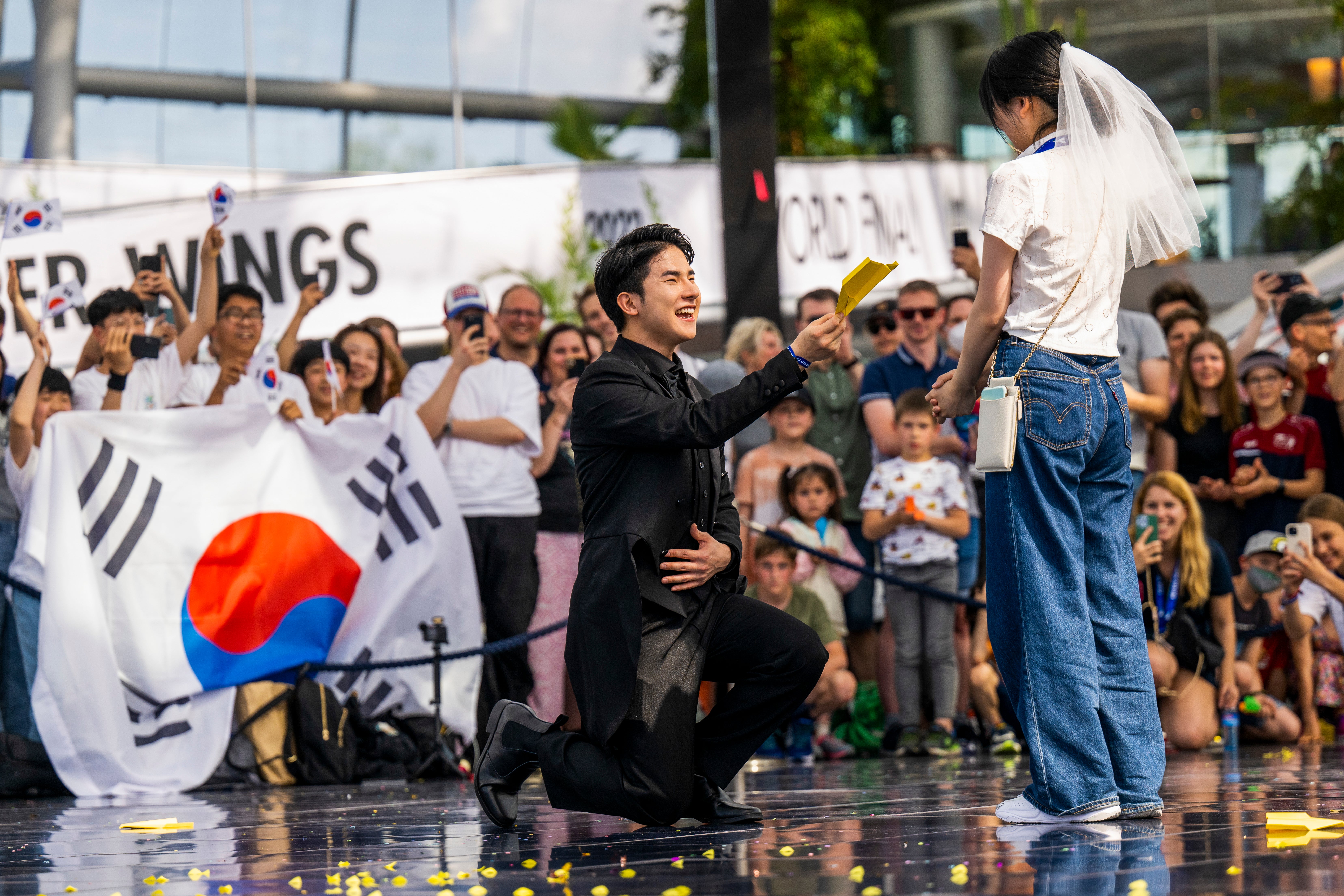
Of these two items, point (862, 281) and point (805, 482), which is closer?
point (862, 281)

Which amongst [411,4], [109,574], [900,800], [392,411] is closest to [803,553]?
[392,411]

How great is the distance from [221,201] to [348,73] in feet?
31.9

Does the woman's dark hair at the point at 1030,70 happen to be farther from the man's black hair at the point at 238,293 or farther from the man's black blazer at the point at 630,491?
the man's black hair at the point at 238,293

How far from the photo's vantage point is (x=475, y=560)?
745cm

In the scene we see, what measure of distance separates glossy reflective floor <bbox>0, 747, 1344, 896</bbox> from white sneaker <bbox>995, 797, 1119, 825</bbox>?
71 mm

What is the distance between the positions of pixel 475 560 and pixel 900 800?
321 cm

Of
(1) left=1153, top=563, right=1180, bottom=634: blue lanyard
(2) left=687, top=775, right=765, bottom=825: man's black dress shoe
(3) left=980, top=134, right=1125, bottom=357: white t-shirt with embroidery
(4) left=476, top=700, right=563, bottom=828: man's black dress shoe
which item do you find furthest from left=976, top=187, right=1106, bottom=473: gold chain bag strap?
(1) left=1153, top=563, right=1180, bottom=634: blue lanyard

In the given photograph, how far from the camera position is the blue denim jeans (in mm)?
3840

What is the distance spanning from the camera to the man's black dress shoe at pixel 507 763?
4375mm

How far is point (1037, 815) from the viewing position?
3879 millimetres

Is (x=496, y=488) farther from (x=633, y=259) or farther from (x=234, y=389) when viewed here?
(x=633, y=259)

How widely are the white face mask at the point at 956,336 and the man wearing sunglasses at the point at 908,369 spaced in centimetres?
36

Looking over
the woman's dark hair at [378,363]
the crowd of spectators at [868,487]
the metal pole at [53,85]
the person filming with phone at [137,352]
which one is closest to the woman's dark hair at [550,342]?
the crowd of spectators at [868,487]

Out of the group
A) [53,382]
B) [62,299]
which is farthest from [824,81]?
[53,382]
